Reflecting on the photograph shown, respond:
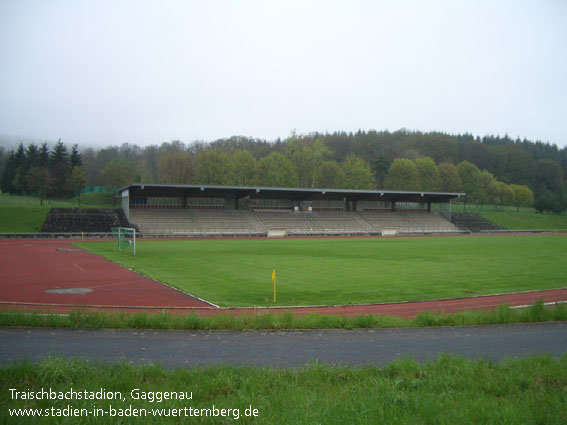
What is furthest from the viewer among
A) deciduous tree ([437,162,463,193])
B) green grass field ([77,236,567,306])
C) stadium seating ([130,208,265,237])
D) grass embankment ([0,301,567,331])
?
deciduous tree ([437,162,463,193])

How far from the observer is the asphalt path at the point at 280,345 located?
9.06 meters

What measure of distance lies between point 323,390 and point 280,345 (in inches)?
131

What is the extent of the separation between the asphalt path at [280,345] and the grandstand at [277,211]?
4640 centimetres

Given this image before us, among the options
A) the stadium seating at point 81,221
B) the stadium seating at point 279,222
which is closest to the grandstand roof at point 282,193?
the stadium seating at point 279,222

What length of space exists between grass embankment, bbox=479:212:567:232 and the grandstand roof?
16361 millimetres

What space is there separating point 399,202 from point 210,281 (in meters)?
64.9

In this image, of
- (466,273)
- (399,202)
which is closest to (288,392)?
(466,273)

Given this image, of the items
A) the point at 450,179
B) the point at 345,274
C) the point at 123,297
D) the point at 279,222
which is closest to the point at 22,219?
the point at 279,222

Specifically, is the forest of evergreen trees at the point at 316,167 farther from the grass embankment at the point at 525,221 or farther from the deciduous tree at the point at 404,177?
the grass embankment at the point at 525,221

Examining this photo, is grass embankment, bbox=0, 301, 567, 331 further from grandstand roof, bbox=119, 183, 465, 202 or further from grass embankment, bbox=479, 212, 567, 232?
grass embankment, bbox=479, 212, 567, 232

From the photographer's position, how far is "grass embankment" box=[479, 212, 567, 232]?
87.3 metres

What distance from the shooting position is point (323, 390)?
686 cm

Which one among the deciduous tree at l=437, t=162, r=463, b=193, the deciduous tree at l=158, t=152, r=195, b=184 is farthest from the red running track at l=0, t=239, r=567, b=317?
the deciduous tree at l=437, t=162, r=463, b=193

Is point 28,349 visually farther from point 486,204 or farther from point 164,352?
point 486,204
